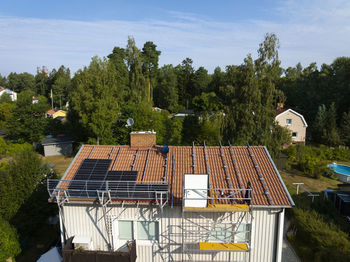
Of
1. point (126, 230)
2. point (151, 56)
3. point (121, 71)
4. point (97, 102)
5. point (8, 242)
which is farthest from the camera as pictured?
point (151, 56)

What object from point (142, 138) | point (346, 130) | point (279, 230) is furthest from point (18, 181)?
point (346, 130)

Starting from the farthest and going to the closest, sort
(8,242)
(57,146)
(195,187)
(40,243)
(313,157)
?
(57,146) < (313,157) < (40,243) < (8,242) < (195,187)

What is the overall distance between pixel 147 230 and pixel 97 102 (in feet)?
87.3

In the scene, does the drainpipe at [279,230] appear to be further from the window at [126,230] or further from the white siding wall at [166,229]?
the window at [126,230]

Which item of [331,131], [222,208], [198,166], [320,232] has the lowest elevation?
[320,232]

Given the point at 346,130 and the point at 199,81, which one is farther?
the point at 199,81

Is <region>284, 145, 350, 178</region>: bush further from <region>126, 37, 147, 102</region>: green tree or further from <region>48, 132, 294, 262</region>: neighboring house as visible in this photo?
<region>126, 37, 147, 102</region>: green tree

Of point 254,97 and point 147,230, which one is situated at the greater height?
point 254,97

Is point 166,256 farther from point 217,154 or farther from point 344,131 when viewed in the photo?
point 344,131

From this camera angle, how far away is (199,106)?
183 feet

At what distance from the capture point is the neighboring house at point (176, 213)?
10.8 meters

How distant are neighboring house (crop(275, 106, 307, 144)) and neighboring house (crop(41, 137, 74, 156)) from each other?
37624mm

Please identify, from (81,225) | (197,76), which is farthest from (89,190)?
(197,76)

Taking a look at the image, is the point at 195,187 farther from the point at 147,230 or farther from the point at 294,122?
the point at 294,122
